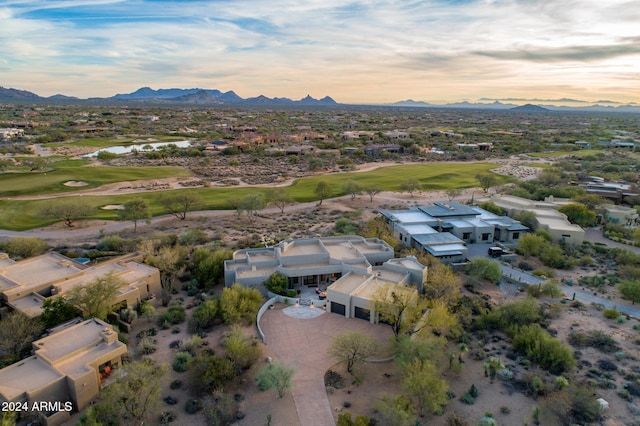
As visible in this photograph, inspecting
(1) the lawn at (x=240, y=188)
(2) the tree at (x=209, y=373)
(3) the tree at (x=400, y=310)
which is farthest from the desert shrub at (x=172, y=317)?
(1) the lawn at (x=240, y=188)

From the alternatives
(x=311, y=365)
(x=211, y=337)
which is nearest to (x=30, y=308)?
(x=211, y=337)

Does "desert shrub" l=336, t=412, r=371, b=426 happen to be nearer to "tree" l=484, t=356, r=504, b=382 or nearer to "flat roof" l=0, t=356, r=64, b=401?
"tree" l=484, t=356, r=504, b=382

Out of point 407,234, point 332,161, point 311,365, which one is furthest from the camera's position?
point 332,161

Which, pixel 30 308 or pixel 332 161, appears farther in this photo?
pixel 332 161

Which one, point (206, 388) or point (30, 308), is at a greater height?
point (30, 308)

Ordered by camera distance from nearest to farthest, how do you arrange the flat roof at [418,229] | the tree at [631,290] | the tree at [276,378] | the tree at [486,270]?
the tree at [276,378] → the tree at [631,290] → the tree at [486,270] → the flat roof at [418,229]

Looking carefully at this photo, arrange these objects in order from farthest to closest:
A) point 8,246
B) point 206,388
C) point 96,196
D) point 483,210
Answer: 1. point 96,196
2. point 483,210
3. point 8,246
4. point 206,388

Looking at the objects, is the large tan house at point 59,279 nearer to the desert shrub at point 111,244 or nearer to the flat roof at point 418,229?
the desert shrub at point 111,244

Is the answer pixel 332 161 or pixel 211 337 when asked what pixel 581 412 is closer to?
pixel 211 337
